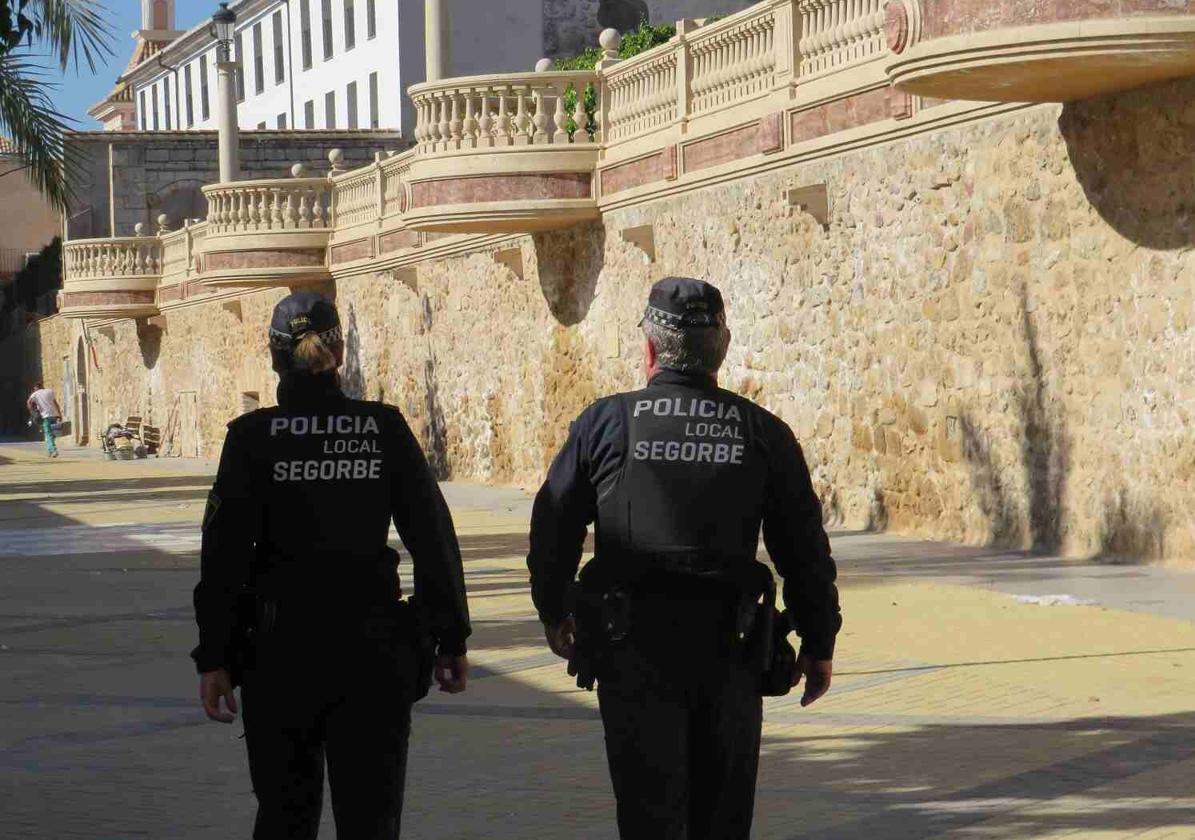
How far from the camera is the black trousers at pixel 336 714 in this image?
4824 millimetres

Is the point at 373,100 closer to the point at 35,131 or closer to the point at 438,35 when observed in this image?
the point at 438,35

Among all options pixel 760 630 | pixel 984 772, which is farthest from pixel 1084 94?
pixel 760 630

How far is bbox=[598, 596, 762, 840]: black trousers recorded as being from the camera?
179 inches

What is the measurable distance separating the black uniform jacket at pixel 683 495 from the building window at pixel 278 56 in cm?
5722

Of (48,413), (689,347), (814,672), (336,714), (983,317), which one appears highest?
(983,317)

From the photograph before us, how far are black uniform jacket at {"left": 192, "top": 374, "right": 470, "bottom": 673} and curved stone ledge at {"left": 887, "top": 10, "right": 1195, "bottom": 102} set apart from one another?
880 centimetres

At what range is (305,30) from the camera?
192 feet

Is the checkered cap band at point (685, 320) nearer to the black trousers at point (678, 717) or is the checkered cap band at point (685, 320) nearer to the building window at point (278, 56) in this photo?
the black trousers at point (678, 717)

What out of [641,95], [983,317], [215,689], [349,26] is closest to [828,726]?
[215,689]

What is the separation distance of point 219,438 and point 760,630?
120 ft

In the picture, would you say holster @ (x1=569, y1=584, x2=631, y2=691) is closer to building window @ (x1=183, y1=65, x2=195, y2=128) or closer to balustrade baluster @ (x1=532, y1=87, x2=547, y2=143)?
balustrade baluster @ (x1=532, y1=87, x2=547, y2=143)

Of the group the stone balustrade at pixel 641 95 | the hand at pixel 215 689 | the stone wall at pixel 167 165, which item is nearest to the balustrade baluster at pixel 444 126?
the stone balustrade at pixel 641 95

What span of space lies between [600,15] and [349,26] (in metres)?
8.57

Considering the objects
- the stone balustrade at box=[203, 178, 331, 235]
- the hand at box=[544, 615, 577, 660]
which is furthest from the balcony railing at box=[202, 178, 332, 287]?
the hand at box=[544, 615, 577, 660]
